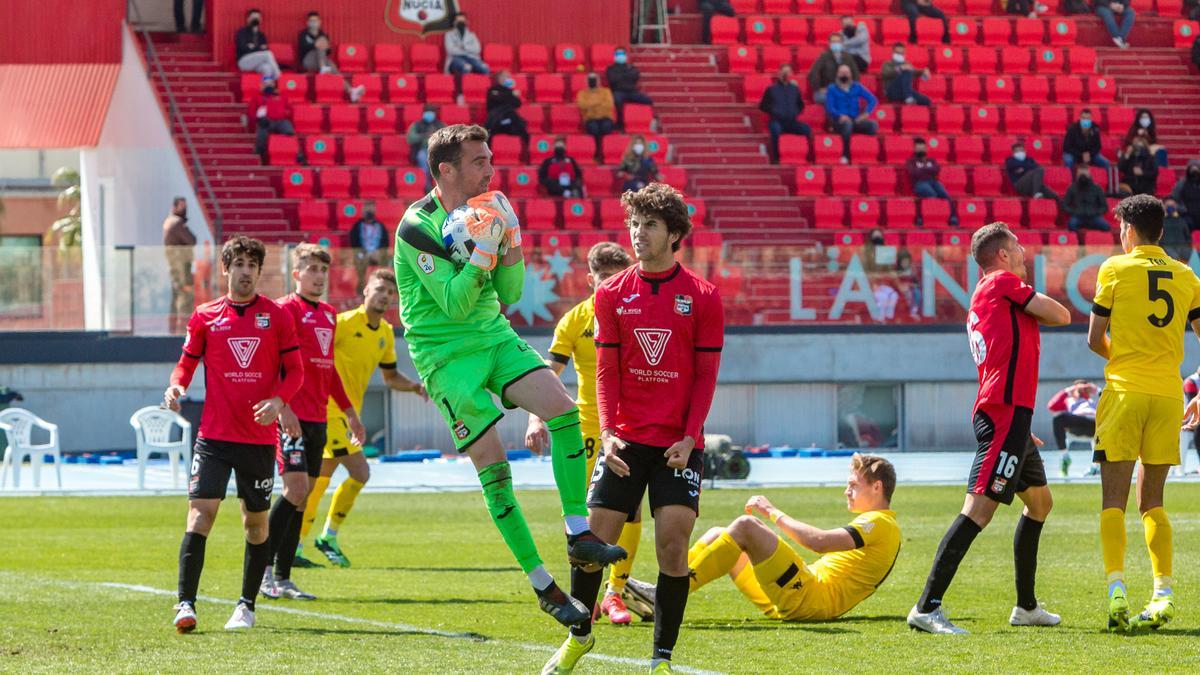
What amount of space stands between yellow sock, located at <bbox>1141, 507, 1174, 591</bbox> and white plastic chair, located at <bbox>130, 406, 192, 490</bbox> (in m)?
13.4

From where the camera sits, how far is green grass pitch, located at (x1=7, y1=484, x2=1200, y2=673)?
7.65m

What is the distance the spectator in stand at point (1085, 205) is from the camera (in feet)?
96.4

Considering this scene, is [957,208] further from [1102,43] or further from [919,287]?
[1102,43]

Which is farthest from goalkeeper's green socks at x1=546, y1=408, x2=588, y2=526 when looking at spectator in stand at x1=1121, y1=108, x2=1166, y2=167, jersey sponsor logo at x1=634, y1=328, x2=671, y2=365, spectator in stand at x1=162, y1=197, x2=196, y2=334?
spectator in stand at x1=1121, y1=108, x2=1166, y2=167

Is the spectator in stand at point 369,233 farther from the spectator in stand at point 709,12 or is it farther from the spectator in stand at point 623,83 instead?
the spectator in stand at point 709,12

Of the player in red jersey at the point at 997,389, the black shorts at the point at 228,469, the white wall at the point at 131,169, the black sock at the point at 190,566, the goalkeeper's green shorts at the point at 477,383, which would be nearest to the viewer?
the goalkeeper's green shorts at the point at 477,383

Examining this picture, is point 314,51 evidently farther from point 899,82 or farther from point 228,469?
point 228,469

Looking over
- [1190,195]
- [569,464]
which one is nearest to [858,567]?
[569,464]

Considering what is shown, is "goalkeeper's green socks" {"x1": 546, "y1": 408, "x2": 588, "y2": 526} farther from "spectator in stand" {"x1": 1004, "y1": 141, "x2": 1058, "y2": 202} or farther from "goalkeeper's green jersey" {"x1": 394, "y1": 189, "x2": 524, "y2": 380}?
"spectator in stand" {"x1": 1004, "y1": 141, "x2": 1058, "y2": 202}

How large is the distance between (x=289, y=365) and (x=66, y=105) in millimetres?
24017

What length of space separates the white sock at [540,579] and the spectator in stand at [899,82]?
27033 mm

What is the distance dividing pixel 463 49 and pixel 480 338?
25860 millimetres

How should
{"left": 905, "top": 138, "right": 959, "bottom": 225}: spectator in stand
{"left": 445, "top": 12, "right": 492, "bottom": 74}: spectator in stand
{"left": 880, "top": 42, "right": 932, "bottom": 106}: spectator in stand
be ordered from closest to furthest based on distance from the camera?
1. {"left": 905, "top": 138, "right": 959, "bottom": 225}: spectator in stand
2. {"left": 445, "top": 12, "right": 492, "bottom": 74}: spectator in stand
3. {"left": 880, "top": 42, "right": 932, "bottom": 106}: spectator in stand

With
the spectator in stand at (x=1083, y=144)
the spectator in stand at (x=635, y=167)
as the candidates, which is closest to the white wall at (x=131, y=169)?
the spectator in stand at (x=635, y=167)
